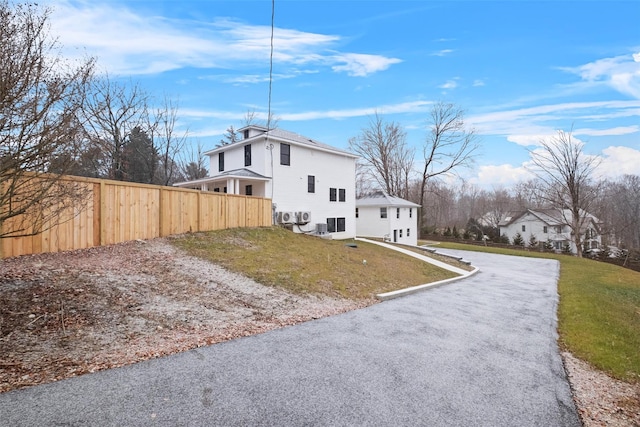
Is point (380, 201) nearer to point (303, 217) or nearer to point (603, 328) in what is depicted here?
point (303, 217)

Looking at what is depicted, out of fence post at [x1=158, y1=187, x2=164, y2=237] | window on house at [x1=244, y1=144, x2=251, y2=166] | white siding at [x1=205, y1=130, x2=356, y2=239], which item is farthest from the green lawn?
window on house at [x1=244, y1=144, x2=251, y2=166]

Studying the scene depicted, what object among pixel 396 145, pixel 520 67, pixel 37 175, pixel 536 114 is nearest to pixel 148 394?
pixel 37 175

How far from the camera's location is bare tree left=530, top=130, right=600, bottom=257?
78.4ft

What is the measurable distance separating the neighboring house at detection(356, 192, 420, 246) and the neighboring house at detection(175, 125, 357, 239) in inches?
208

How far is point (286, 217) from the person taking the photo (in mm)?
17125

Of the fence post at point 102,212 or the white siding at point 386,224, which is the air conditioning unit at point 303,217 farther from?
the fence post at point 102,212

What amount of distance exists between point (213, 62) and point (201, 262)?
963 centimetres

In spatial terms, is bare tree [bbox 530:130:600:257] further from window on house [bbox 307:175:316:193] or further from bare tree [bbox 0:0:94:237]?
bare tree [bbox 0:0:94:237]

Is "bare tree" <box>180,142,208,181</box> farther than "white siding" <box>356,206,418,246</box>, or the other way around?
"bare tree" <box>180,142,208,181</box>

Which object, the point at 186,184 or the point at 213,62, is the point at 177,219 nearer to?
the point at 213,62

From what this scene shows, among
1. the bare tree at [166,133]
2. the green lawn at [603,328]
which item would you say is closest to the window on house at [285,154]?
the bare tree at [166,133]

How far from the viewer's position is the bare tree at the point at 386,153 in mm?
36938

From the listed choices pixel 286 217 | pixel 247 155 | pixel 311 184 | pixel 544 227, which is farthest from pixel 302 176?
pixel 544 227

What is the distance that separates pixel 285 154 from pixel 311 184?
2.59m
